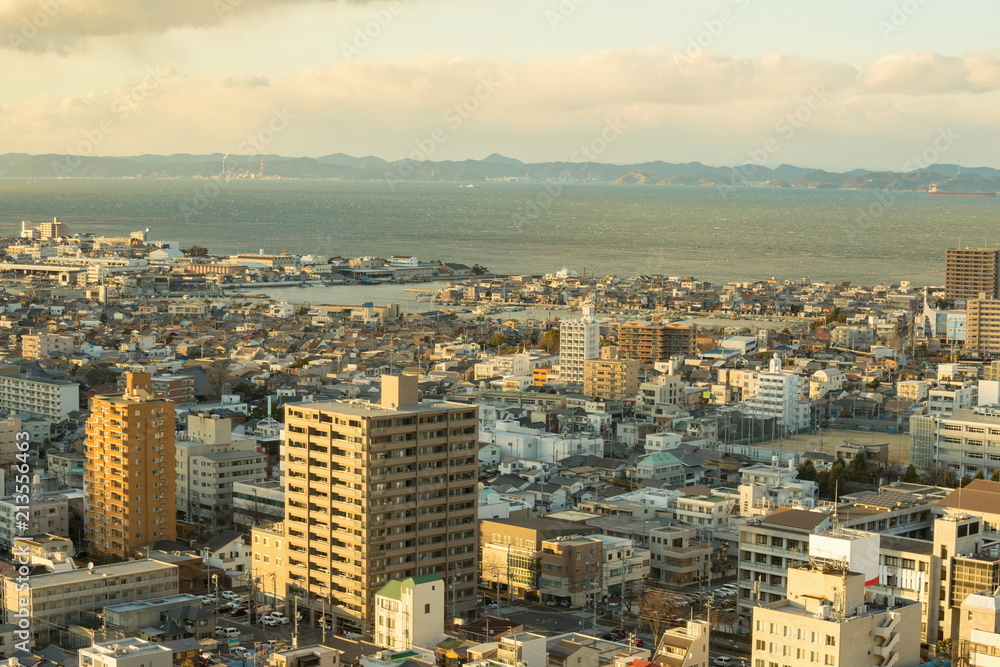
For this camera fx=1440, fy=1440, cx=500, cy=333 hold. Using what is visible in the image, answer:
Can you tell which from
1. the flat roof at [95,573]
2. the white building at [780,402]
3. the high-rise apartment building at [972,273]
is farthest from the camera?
the high-rise apartment building at [972,273]

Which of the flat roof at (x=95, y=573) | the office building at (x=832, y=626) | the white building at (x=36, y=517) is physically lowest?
the white building at (x=36, y=517)

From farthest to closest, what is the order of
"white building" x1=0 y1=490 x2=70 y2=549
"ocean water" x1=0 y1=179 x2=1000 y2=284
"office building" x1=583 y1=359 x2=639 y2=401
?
"ocean water" x1=0 y1=179 x2=1000 y2=284 → "office building" x1=583 y1=359 x2=639 y2=401 → "white building" x1=0 y1=490 x2=70 y2=549

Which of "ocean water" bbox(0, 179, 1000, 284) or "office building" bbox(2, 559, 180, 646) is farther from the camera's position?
"ocean water" bbox(0, 179, 1000, 284)

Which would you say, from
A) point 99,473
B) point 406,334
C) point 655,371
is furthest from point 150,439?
point 406,334

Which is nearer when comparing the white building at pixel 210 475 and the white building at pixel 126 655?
the white building at pixel 126 655

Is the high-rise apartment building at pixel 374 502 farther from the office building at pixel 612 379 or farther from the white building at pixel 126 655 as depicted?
the office building at pixel 612 379

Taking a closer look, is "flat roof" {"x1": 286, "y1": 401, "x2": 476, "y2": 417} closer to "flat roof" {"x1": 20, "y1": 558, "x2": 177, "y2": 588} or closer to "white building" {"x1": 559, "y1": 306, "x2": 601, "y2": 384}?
"flat roof" {"x1": 20, "y1": 558, "x2": 177, "y2": 588}

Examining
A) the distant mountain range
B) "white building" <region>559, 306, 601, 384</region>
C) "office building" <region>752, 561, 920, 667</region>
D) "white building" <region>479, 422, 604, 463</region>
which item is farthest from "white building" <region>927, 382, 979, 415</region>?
the distant mountain range

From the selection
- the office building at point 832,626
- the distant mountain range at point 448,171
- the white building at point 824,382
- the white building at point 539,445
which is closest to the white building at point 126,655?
the office building at point 832,626
